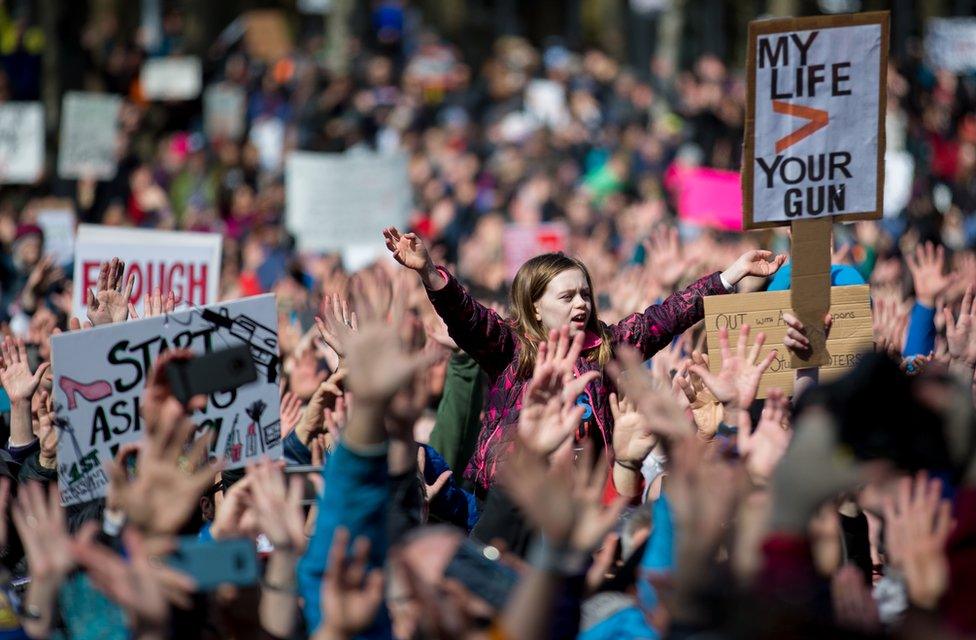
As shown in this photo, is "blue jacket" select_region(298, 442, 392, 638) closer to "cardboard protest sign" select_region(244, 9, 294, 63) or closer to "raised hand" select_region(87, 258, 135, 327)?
"raised hand" select_region(87, 258, 135, 327)

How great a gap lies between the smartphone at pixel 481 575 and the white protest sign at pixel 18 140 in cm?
1042

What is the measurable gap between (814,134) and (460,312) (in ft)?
4.95

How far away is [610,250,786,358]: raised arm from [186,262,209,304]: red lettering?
8.47 ft

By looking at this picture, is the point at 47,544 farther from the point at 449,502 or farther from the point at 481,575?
the point at 449,502

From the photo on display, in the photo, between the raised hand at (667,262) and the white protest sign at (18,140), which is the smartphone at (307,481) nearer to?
the raised hand at (667,262)

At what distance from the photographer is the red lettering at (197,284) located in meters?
7.40

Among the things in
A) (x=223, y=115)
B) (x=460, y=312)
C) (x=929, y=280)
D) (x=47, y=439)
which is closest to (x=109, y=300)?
(x=47, y=439)

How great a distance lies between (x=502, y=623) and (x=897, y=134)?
13.2m

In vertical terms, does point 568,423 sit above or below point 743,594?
above

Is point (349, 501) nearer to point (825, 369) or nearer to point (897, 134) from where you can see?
point (825, 369)

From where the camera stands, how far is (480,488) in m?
5.13

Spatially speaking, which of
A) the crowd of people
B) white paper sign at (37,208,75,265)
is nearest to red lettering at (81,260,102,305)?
the crowd of people

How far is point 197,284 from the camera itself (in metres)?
7.43

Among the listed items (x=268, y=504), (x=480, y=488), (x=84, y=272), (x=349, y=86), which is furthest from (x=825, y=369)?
(x=349, y=86)
